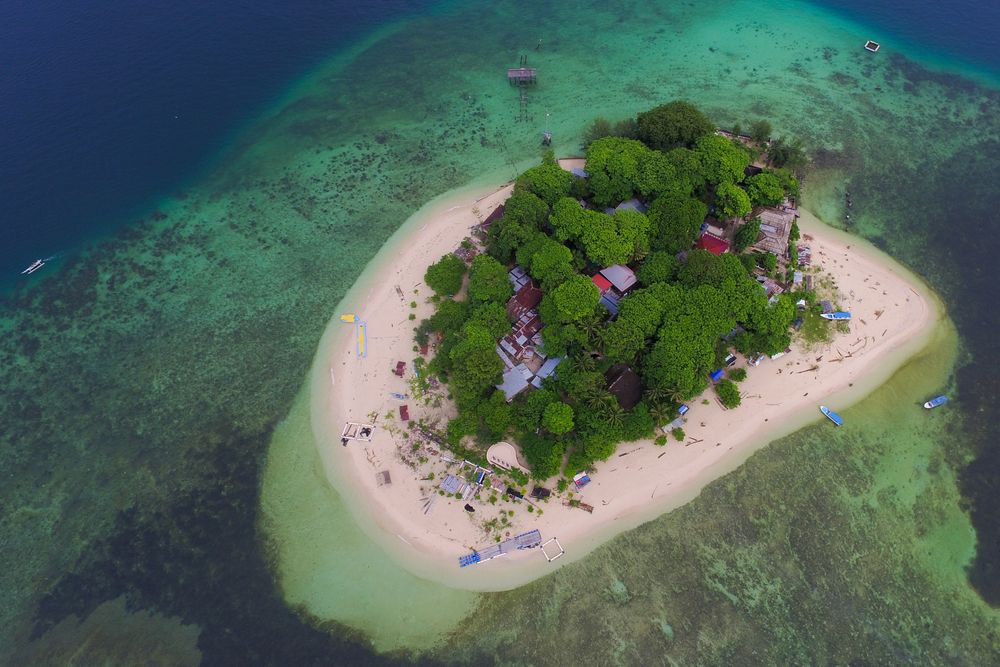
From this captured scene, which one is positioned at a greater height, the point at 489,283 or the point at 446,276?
the point at 489,283

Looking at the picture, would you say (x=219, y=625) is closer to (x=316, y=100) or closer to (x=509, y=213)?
(x=509, y=213)

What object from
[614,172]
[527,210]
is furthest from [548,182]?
[614,172]

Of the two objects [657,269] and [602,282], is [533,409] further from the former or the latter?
[657,269]

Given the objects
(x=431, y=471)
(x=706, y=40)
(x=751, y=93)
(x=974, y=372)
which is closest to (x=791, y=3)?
(x=706, y=40)

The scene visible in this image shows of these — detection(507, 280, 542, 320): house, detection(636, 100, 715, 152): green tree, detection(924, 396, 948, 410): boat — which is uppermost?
detection(636, 100, 715, 152): green tree

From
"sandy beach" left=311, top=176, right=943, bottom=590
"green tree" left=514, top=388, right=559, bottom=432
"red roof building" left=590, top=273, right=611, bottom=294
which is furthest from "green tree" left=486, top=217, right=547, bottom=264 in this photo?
"green tree" left=514, top=388, right=559, bottom=432

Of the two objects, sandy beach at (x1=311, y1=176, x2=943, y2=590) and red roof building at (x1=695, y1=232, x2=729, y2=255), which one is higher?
red roof building at (x1=695, y1=232, x2=729, y2=255)

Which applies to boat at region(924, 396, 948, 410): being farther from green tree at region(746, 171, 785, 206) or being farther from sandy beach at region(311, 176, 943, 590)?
green tree at region(746, 171, 785, 206)
